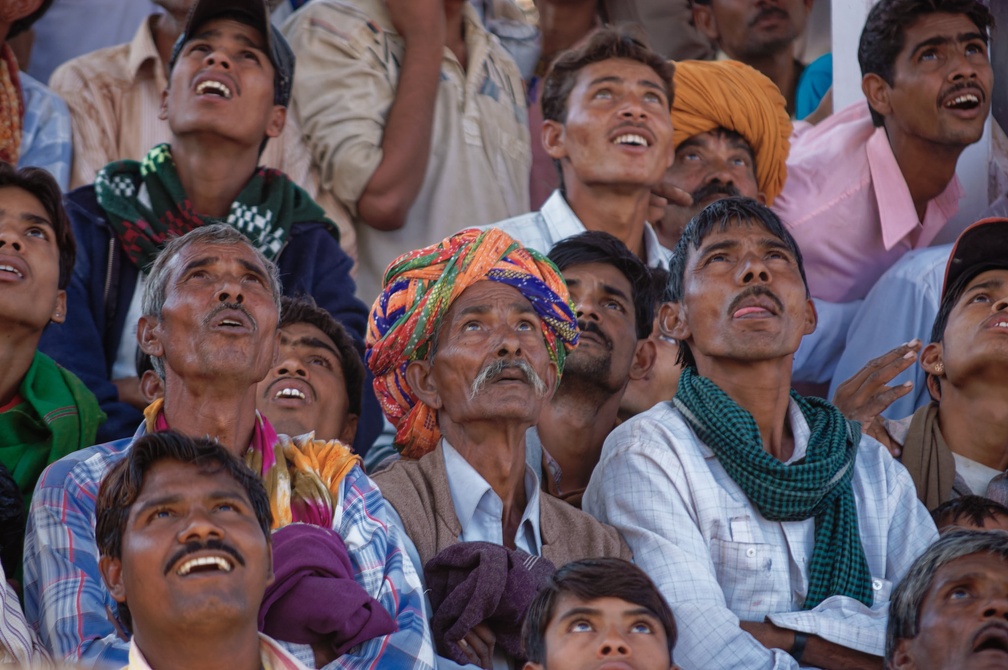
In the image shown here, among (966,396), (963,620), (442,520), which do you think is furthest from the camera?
(966,396)

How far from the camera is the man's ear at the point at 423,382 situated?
472cm

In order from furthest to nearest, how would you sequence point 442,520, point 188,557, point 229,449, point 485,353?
1. point 485,353
2. point 442,520
3. point 229,449
4. point 188,557

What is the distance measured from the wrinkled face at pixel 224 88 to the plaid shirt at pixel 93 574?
5.16 ft

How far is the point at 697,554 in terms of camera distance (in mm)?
4293

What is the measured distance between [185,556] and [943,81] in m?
3.81

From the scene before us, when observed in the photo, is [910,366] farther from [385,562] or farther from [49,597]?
[49,597]

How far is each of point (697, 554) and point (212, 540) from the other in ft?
4.29

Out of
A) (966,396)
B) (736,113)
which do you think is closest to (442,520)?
(966,396)

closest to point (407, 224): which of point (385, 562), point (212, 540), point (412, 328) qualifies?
point (412, 328)

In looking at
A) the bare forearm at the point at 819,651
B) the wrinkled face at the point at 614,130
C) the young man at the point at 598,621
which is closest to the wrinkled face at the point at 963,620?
the bare forearm at the point at 819,651

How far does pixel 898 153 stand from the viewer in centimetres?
648

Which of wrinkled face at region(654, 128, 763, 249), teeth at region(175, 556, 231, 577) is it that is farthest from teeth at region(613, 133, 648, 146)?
teeth at region(175, 556, 231, 577)

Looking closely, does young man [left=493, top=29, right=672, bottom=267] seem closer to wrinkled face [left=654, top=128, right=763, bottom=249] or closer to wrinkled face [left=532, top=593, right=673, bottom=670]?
wrinkled face [left=654, top=128, right=763, bottom=249]

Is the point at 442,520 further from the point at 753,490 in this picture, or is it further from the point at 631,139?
the point at 631,139
